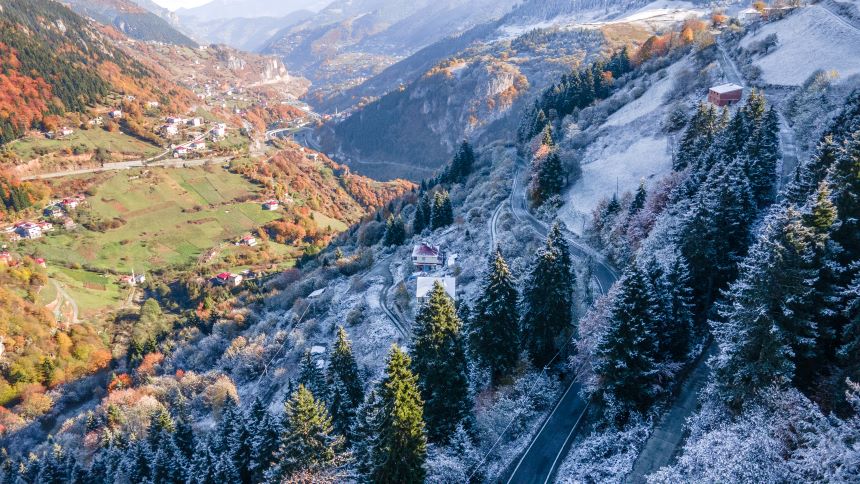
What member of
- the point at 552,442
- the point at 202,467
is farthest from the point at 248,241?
the point at 552,442

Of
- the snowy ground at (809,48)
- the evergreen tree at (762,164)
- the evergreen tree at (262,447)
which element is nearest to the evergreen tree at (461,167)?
the snowy ground at (809,48)

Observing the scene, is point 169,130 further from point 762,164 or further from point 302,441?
point 762,164

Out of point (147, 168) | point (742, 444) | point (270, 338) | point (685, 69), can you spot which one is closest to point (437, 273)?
point (270, 338)

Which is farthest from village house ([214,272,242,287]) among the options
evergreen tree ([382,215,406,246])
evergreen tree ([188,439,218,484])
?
evergreen tree ([188,439,218,484])

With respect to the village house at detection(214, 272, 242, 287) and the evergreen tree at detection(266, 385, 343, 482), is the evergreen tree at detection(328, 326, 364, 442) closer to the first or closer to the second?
the evergreen tree at detection(266, 385, 343, 482)

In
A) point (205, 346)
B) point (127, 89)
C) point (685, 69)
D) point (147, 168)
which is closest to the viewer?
point (205, 346)

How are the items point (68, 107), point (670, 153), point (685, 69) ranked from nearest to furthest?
point (670, 153)
point (685, 69)
point (68, 107)

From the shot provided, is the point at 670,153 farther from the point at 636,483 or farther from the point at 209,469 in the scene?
the point at 209,469
